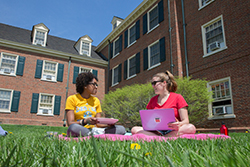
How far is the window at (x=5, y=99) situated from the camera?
1439 centimetres

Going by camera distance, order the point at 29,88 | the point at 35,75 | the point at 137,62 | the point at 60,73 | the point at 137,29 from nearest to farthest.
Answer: the point at 137,62 → the point at 137,29 → the point at 29,88 → the point at 35,75 → the point at 60,73

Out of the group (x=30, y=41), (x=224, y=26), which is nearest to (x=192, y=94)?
(x=224, y=26)

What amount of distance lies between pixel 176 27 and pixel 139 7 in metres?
4.59

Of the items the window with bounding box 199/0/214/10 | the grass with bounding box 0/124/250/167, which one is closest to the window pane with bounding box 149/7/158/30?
the window with bounding box 199/0/214/10

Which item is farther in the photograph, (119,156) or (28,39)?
(28,39)

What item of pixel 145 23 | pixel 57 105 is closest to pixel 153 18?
pixel 145 23

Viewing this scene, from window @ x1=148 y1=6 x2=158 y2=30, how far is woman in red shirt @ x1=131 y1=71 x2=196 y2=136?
1040 cm

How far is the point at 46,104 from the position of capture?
621 inches

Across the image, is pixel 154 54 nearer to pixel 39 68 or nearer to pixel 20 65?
pixel 39 68

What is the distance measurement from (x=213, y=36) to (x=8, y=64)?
50.2 ft

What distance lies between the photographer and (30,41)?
677 inches

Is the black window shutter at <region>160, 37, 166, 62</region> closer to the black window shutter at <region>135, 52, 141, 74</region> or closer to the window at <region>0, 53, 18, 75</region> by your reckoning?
the black window shutter at <region>135, 52, 141, 74</region>

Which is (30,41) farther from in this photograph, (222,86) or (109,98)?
(222,86)

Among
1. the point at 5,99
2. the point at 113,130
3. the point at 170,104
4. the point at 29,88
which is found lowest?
the point at 113,130
